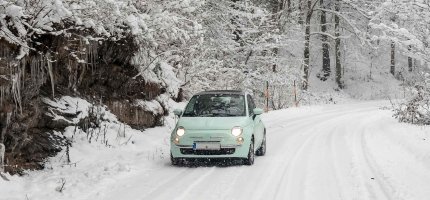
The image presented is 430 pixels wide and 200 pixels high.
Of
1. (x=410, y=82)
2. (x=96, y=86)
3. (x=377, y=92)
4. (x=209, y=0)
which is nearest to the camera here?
(x=96, y=86)

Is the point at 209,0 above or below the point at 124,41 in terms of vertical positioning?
above

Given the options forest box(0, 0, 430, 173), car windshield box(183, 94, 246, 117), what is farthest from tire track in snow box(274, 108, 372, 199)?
forest box(0, 0, 430, 173)

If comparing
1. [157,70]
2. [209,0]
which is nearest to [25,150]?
[157,70]

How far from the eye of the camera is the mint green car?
34.7 feet

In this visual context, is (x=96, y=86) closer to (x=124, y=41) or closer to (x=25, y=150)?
(x=124, y=41)

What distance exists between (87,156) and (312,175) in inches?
181

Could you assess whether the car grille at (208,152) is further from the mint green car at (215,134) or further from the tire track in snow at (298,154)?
the tire track in snow at (298,154)

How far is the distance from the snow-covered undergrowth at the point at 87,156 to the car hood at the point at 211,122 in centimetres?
111

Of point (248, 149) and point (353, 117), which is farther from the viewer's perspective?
point (353, 117)

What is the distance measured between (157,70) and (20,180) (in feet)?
27.3

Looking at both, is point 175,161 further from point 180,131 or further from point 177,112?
point 177,112

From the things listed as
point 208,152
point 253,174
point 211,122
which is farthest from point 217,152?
point 253,174

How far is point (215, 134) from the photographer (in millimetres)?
10609

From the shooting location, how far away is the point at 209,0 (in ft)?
77.9
